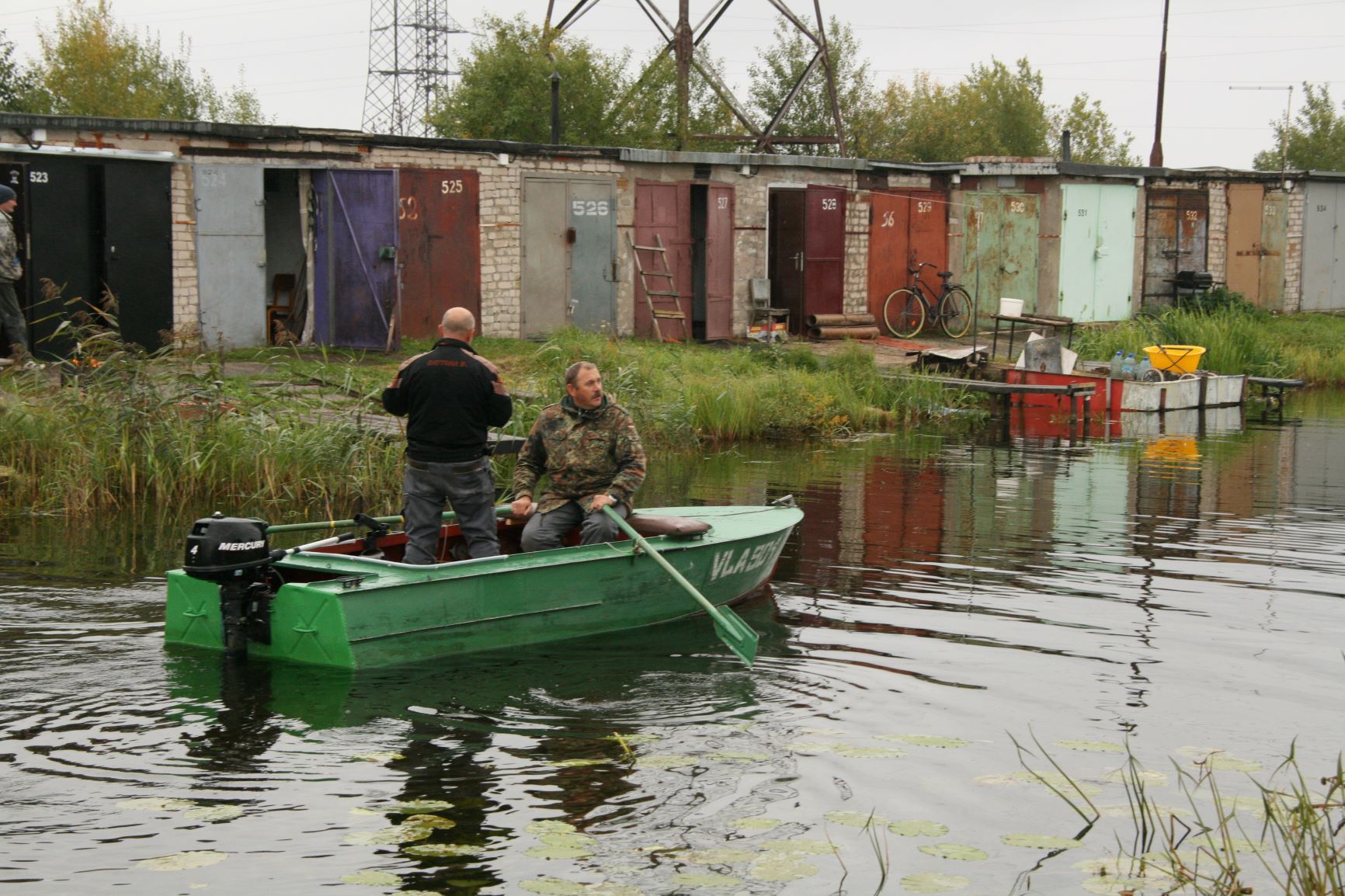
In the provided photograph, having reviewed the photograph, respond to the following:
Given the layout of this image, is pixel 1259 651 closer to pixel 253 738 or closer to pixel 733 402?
pixel 253 738

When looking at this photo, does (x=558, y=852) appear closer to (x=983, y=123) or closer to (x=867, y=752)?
(x=867, y=752)

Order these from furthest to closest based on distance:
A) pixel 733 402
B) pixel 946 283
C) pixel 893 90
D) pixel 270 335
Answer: pixel 893 90 < pixel 946 283 < pixel 270 335 < pixel 733 402

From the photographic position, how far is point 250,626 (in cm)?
807

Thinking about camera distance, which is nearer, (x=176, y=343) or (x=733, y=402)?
(x=176, y=343)

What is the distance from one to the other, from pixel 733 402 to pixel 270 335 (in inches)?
272

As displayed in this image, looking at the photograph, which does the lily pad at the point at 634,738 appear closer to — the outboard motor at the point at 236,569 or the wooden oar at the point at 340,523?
the outboard motor at the point at 236,569

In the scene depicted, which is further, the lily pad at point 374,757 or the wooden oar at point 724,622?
the wooden oar at point 724,622

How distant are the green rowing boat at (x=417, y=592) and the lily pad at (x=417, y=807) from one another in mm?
1840

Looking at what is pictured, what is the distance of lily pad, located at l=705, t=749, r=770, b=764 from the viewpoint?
22.3ft

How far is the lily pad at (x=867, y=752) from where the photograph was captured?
6.86m

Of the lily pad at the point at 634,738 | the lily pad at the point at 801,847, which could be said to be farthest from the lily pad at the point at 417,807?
the lily pad at the point at 801,847

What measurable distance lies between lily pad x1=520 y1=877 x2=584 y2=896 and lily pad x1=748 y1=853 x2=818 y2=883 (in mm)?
624

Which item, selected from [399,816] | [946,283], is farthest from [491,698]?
[946,283]

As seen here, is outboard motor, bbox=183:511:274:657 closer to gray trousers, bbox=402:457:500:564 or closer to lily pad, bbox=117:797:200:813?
gray trousers, bbox=402:457:500:564
